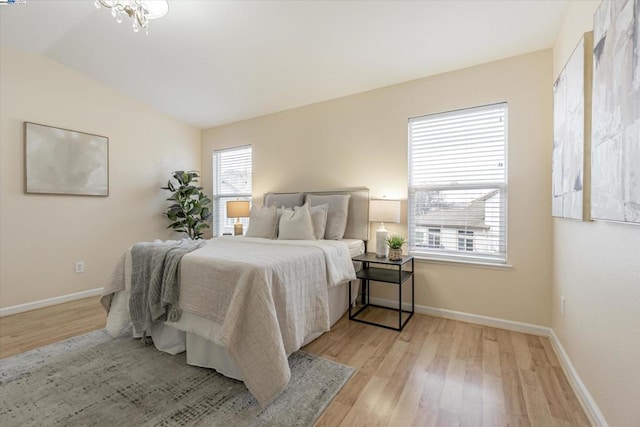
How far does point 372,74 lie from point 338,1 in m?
0.92

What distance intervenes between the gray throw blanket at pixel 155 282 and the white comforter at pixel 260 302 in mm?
70

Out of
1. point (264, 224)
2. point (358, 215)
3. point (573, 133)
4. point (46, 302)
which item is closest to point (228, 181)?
point (264, 224)

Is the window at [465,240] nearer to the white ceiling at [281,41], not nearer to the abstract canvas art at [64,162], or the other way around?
the white ceiling at [281,41]

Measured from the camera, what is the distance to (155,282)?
79.7 inches

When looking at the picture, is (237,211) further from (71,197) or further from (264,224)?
(71,197)

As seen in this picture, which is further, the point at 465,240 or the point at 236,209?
the point at 236,209

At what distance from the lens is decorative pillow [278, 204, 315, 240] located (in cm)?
292

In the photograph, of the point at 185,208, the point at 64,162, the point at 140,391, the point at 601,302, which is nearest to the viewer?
the point at 601,302

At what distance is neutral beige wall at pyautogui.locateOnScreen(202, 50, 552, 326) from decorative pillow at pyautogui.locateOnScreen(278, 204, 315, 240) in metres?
0.74

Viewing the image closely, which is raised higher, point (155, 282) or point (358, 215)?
point (358, 215)

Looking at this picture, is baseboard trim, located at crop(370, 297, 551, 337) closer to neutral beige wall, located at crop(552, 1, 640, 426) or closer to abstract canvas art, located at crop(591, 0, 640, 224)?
neutral beige wall, located at crop(552, 1, 640, 426)

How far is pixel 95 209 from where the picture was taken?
358 centimetres

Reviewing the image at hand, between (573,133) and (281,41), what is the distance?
2.39 m

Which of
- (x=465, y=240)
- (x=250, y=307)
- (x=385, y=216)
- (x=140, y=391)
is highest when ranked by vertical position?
(x=385, y=216)
